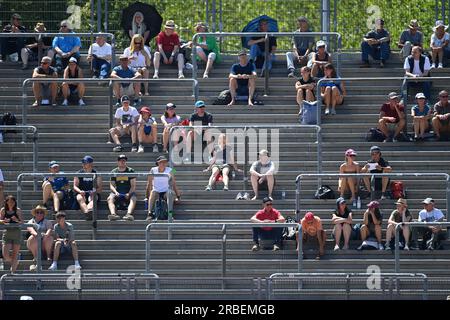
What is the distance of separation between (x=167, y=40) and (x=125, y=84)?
1678 millimetres

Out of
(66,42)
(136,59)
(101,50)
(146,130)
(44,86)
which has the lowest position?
(146,130)

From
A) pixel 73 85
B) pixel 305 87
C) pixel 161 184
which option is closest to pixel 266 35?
pixel 305 87

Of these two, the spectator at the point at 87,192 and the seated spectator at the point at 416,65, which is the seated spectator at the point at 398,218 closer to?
the seated spectator at the point at 416,65

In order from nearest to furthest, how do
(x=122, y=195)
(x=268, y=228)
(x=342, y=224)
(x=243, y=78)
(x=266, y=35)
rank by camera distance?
(x=268, y=228) < (x=342, y=224) < (x=122, y=195) < (x=243, y=78) < (x=266, y=35)

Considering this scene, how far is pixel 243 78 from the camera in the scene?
111 feet

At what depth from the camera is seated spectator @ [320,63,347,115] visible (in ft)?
110

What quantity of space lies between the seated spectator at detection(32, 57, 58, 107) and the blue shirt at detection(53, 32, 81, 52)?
1.05 m

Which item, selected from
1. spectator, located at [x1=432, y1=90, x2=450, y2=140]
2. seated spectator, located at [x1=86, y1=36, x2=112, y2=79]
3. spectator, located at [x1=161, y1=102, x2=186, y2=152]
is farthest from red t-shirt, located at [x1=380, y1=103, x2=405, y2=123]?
seated spectator, located at [x1=86, y1=36, x2=112, y2=79]

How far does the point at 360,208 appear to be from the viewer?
3092 cm

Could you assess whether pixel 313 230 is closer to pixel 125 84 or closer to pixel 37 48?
pixel 125 84

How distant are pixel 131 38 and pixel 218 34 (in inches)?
76.4

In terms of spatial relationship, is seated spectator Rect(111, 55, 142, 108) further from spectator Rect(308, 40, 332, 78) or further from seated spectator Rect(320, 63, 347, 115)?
seated spectator Rect(320, 63, 347, 115)
